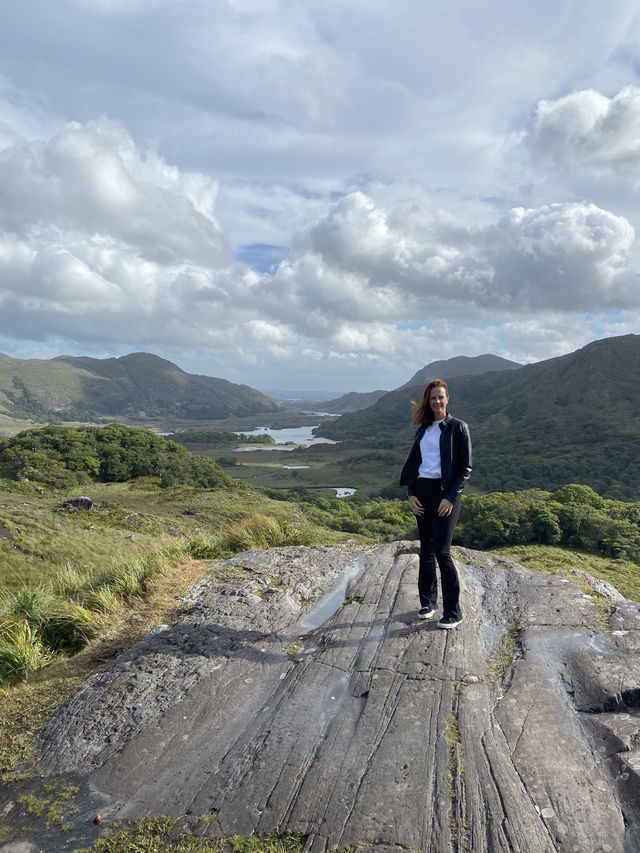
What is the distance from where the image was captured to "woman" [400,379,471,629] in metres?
5.98

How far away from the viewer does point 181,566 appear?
8438 millimetres

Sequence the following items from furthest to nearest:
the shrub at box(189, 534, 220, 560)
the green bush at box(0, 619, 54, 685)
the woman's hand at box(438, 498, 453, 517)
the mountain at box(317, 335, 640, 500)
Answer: the mountain at box(317, 335, 640, 500)
the shrub at box(189, 534, 220, 560)
the woman's hand at box(438, 498, 453, 517)
the green bush at box(0, 619, 54, 685)

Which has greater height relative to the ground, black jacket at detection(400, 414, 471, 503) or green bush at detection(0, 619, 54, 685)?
black jacket at detection(400, 414, 471, 503)

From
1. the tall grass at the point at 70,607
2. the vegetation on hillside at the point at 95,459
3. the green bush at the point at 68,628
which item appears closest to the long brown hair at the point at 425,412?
the tall grass at the point at 70,607

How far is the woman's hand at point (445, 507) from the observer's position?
5918 millimetres

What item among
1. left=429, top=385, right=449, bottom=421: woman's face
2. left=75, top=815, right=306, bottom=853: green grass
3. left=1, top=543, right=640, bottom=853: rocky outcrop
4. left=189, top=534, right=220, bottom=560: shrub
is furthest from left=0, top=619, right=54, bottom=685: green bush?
left=429, top=385, right=449, bottom=421: woman's face

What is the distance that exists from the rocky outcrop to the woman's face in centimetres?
282

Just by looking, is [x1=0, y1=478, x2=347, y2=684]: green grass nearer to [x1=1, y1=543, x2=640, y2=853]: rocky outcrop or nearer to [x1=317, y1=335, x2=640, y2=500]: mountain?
[x1=1, y1=543, x2=640, y2=853]: rocky outcrop

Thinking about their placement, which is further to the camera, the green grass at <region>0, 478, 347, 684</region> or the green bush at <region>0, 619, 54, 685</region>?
the green grass at <region>0, 478, 347, 684</region>

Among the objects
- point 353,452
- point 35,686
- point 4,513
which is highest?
point 35,686

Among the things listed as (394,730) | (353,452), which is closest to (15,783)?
(394,730)

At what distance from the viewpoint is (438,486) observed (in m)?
6.16

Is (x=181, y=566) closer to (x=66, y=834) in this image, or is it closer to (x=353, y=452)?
(x=66, y=834)

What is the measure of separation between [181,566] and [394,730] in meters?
5.36
